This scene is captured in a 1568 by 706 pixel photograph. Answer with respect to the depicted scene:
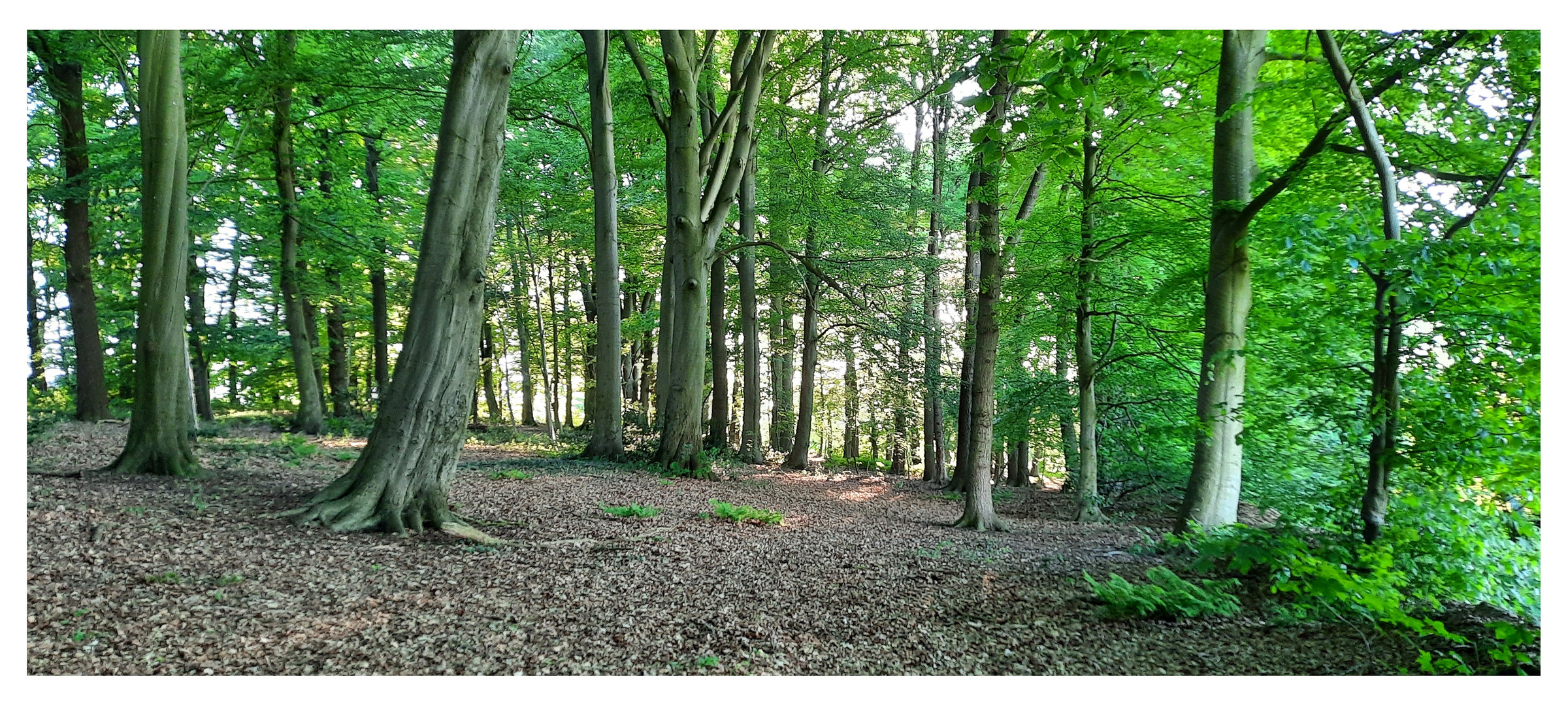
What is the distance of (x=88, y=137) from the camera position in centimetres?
963

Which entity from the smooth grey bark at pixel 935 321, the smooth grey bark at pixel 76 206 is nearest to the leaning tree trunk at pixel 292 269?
the smooth grey bark at pixel 76 206

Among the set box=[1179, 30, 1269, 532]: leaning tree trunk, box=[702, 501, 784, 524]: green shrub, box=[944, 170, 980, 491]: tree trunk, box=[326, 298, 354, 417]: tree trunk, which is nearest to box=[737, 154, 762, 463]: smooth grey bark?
box=[944, 170, 980, 491]: tree trunk

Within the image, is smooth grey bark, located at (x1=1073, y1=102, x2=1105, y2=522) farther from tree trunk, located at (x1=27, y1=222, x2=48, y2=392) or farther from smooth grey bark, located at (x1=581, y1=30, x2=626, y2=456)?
tree trunk, located at (x1=27, y1=222, x2=48, y2=392)

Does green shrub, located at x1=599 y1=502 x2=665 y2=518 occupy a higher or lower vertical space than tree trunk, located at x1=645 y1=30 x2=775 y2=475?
lower

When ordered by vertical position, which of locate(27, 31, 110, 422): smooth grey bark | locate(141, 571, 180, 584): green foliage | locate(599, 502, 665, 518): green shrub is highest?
locate(27, 31, 110, 422): smooth grey bark

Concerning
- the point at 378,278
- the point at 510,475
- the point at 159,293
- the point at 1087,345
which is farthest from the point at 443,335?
the point at 378,278

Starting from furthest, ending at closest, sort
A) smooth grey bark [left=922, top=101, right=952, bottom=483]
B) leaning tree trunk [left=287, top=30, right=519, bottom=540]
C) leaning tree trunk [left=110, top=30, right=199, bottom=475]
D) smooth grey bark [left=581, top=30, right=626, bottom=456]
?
smooth grey bark [left=922, top=101, right=952, bottom=483]
smooth grey bark [left=581, top=30, right=626, bottom=456]
leaning tree trunk [left=110, top=30, right=199, bottom=475]
leaning tree trunk [left=287, top=30, right=519, bottom=540]

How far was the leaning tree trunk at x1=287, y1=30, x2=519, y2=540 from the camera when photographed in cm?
446

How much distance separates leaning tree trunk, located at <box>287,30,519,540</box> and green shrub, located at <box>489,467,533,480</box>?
283cm

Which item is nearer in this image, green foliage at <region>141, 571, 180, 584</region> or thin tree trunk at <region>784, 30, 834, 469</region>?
green foliage at <region>141, 571, 180, 584</region>

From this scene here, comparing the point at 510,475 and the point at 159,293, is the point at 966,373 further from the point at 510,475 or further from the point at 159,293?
the point at 159,293

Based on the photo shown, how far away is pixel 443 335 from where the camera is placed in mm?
4516

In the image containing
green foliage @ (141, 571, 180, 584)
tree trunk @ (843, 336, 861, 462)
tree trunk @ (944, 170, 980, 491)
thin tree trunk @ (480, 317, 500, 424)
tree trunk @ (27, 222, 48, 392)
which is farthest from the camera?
thin tree trunk @ (480, 317, 500, 424)
